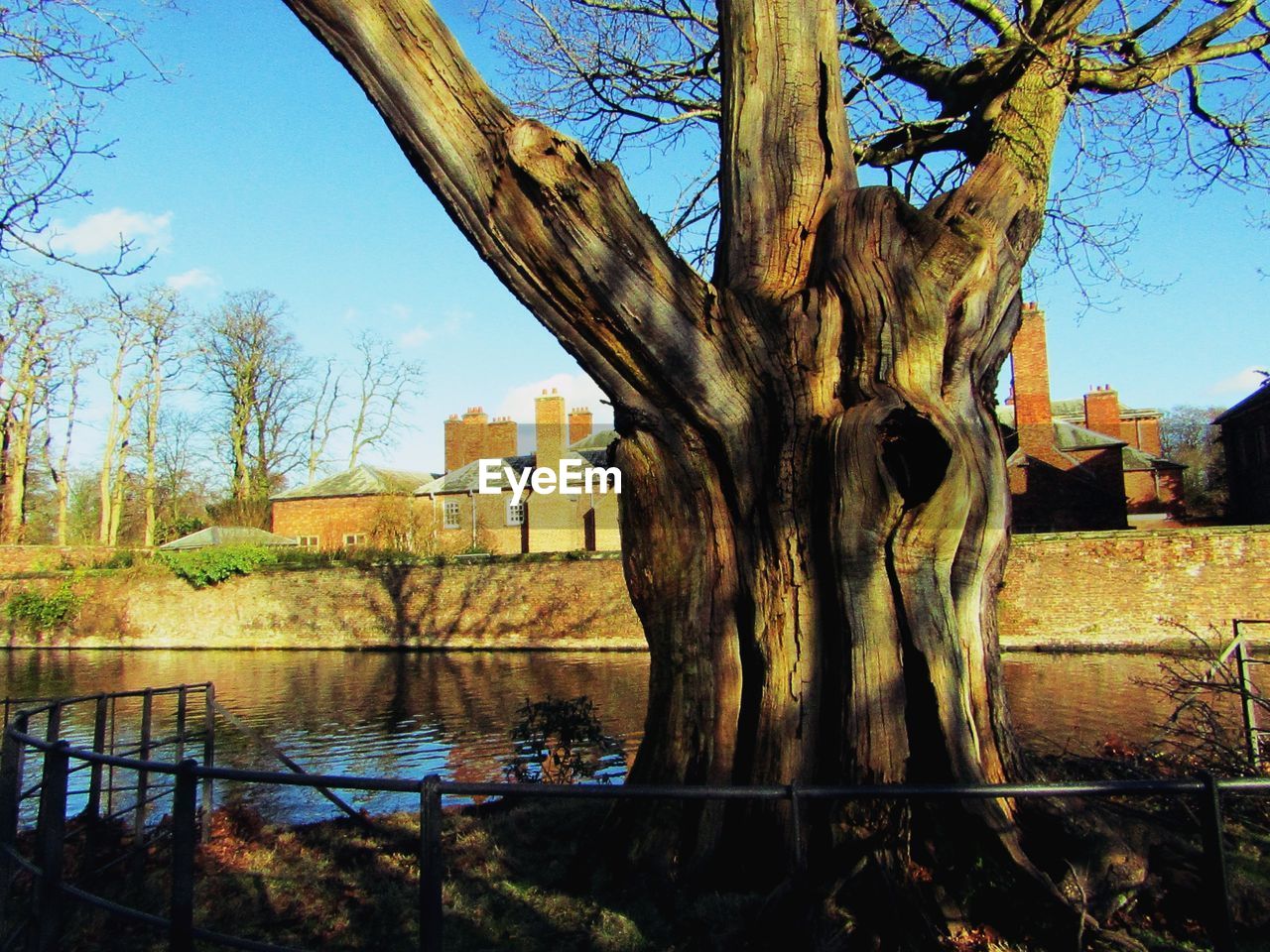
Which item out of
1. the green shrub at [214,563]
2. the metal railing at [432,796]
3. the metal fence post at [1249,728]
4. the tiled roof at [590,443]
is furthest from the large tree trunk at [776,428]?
the tiled roof at [590,443]

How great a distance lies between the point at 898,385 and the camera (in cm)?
491

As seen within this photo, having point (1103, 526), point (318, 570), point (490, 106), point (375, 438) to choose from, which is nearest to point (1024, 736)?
point (490, 106)

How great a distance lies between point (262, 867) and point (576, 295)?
367cm

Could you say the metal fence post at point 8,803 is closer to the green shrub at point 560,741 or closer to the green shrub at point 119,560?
the green shrub at point 560,741

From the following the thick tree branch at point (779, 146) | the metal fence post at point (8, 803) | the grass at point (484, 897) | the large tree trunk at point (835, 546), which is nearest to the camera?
the metal fence post at point (8, 803)

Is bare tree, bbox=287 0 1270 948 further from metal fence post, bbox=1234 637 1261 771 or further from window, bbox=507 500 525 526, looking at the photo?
window, bbox=507 500 525 526

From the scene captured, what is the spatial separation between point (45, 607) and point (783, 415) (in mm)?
33821

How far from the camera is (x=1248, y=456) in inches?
1393

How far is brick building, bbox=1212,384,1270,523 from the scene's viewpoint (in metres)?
33.8

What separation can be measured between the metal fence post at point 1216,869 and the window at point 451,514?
4340 cm

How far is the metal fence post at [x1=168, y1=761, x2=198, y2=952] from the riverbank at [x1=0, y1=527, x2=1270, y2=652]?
21.0 meters

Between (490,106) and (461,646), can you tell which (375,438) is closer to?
(461,646)
